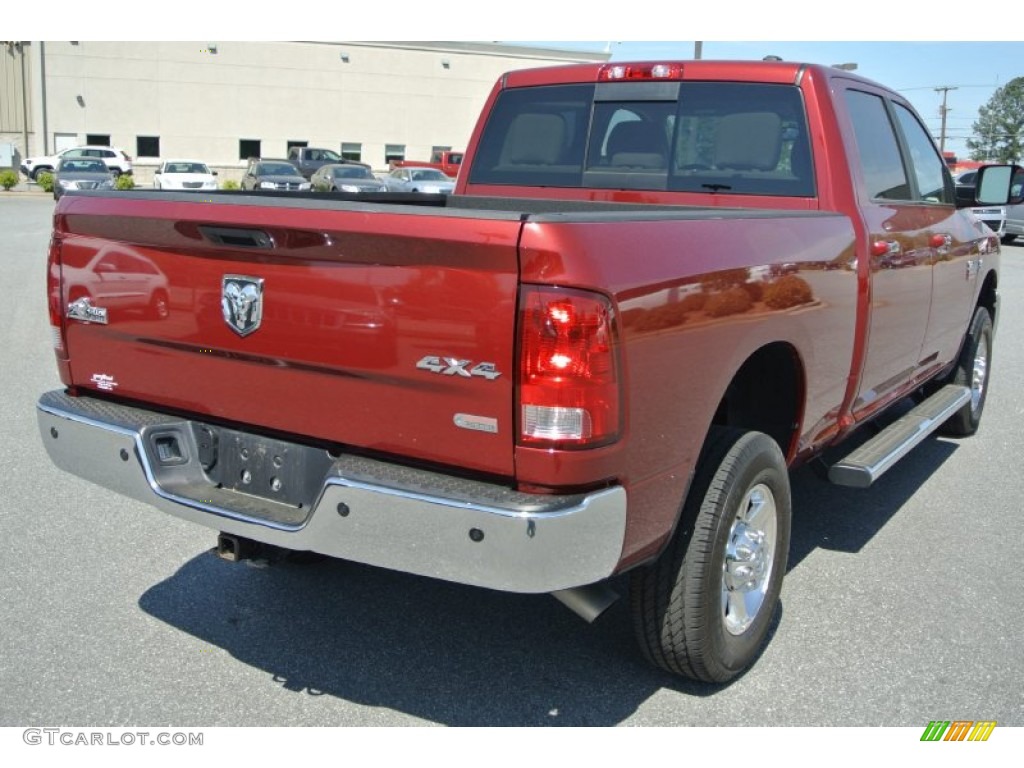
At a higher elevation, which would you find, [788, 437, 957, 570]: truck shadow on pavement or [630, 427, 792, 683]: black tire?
[630, 427, 792, 683]: black tire

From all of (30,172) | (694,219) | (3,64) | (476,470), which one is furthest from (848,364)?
(3,64)

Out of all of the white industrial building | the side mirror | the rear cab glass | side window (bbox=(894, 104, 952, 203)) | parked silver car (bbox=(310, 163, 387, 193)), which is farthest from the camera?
the white industrial building

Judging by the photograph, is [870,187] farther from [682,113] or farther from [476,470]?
[476,470]

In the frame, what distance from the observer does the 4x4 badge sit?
9.79 feet

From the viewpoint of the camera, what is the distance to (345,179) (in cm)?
3312

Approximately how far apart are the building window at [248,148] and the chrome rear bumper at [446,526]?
55.2m

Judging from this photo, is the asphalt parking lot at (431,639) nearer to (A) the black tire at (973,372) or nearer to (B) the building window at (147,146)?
(A) the black tire at (973,372)

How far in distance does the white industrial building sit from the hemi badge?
171 feet

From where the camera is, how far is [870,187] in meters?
4.46

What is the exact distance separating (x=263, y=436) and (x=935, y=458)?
15.6 ft

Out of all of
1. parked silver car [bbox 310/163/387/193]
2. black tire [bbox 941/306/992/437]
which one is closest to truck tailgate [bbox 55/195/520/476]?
black tire [bbox 941/306/992/437]

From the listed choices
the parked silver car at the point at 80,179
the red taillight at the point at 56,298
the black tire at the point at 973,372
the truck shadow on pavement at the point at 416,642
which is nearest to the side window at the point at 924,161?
the black tire at the point at 973,372

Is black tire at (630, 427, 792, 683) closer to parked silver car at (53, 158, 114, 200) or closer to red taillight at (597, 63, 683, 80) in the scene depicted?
red taillight at (597, 63, 683, 80)

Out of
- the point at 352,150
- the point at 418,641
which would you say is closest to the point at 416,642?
the point at 418,641
